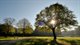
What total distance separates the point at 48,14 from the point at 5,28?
124 ft

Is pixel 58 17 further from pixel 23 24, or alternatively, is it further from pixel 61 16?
pixel 23 24

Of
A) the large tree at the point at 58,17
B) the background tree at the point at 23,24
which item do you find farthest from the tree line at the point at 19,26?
the large tree at the point at 58,17

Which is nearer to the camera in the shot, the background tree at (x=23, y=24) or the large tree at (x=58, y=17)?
the large tree at (x=58, y=17)

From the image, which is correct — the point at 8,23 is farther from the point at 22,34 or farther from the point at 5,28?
the point at 22,34

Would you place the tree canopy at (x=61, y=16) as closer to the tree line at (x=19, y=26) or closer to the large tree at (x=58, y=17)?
the large tree at (x=58, y=17)

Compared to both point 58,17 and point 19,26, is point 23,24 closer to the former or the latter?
point 19,26

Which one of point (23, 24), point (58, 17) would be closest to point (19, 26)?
point (23, 24)

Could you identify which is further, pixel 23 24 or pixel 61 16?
pixel 23 24

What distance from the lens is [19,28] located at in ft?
285

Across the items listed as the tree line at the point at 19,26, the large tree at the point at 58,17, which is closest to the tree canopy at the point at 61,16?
the large tree at the point at 58,17

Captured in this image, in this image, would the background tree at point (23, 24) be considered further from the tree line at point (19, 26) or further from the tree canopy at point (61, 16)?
the tree canopy at point (61, 16)

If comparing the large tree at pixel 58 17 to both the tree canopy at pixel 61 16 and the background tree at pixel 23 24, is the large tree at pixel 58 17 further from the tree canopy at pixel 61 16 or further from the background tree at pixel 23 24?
the background tree at pixel 23 24

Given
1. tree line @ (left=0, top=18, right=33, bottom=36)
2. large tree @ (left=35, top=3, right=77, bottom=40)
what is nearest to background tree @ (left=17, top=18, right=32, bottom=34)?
tree line @ (left=0, top=18, right=33, bottom=36)

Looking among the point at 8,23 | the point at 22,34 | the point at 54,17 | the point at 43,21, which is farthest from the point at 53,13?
the point at 22,34
